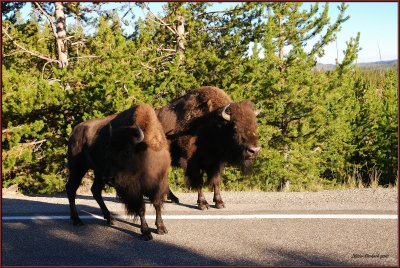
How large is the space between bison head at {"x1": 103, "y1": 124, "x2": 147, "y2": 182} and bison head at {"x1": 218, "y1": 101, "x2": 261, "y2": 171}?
6.82 feet

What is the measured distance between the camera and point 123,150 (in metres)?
5.09

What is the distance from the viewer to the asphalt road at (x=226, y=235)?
410 cm

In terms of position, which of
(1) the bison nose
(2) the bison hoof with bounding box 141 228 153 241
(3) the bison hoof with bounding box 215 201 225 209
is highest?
(1) the bison nose

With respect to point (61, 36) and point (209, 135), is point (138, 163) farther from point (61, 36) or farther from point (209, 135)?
point (61, 36)

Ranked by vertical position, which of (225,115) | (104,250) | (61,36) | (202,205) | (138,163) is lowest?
(104,250)

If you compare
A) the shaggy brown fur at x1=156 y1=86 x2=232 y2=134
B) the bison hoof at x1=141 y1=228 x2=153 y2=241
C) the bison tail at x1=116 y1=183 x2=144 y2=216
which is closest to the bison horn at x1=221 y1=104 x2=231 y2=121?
the shaggy brown fur at x1=156 y1=86 x2=232 y2=134

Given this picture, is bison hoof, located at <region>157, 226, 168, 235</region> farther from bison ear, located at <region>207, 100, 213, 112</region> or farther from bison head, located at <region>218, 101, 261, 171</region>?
bison ear, located at <region>207, 100, 213, 112</region>

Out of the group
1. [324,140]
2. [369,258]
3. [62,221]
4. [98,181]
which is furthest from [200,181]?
[324,140]

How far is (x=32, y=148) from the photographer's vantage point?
14.6 m

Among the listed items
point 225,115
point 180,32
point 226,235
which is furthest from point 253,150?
point 180,32

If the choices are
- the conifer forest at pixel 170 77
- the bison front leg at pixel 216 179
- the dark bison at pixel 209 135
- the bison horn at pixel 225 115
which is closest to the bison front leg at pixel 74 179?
the dark bison at pixel 209 135

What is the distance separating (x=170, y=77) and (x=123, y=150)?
401 inches

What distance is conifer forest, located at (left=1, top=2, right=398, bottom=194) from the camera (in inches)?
546

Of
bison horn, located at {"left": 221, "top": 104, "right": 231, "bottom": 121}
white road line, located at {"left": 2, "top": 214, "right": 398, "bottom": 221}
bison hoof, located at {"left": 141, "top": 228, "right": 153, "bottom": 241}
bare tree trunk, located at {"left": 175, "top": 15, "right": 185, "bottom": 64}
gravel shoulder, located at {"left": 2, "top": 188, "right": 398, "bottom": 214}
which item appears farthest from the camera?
bare tree trunk, located at {"left": 175, "top": 15, "right": 185, "bottom": 64}
